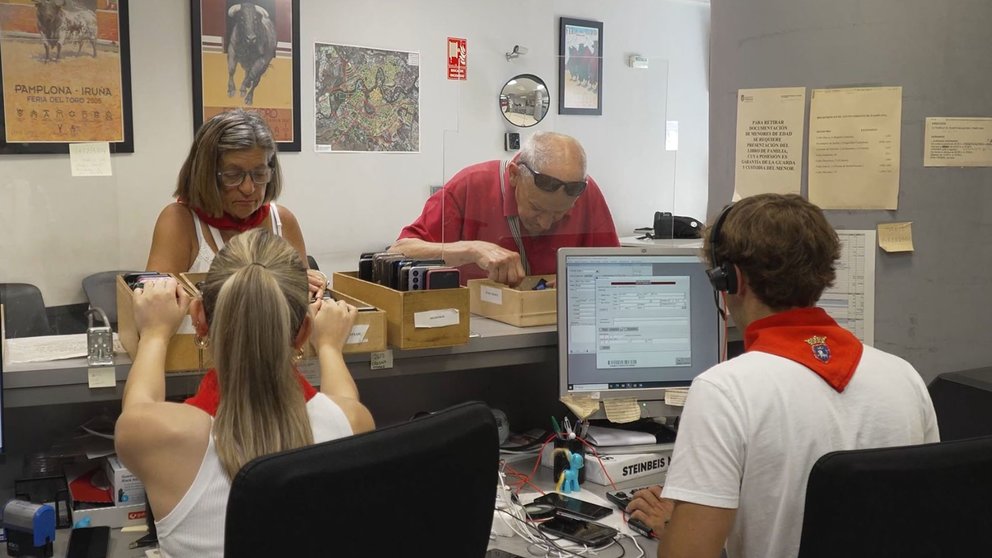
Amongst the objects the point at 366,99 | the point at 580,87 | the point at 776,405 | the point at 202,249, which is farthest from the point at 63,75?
the point at 776,405

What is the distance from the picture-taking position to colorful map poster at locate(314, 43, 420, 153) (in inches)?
191

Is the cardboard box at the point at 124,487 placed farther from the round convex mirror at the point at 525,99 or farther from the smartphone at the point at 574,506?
the round convex mirror at the point at 525,99

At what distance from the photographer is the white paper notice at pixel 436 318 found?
6.52 ft

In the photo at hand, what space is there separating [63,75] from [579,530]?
3373 millimetres

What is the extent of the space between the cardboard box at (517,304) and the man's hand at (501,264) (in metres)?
0.02

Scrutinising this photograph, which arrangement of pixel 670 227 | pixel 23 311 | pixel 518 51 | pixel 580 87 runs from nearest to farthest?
pixel 23 311, pixel 580 87, pixel 670 227, pixel 518 51

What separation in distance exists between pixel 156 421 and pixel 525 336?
1.07 meters

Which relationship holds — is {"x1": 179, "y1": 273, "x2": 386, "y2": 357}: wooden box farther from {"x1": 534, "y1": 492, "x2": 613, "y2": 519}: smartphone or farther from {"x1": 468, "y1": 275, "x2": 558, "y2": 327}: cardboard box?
{"x1": 534, "y1": 492, "x2": 613, "y2": 519}: smartphone

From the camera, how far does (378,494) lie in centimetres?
114

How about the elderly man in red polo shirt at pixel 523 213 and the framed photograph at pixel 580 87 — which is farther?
the framed photograph at pixel 580 87

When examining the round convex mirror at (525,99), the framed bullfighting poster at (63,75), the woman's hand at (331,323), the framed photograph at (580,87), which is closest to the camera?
the woman's hand at (331,323)

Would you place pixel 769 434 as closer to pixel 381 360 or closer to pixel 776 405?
pixel 776 405

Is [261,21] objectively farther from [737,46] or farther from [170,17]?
[737,46]

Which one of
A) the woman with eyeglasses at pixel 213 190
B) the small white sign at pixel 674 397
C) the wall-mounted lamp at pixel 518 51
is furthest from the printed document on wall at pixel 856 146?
the wall-mounted lamp at pixel 518 51
